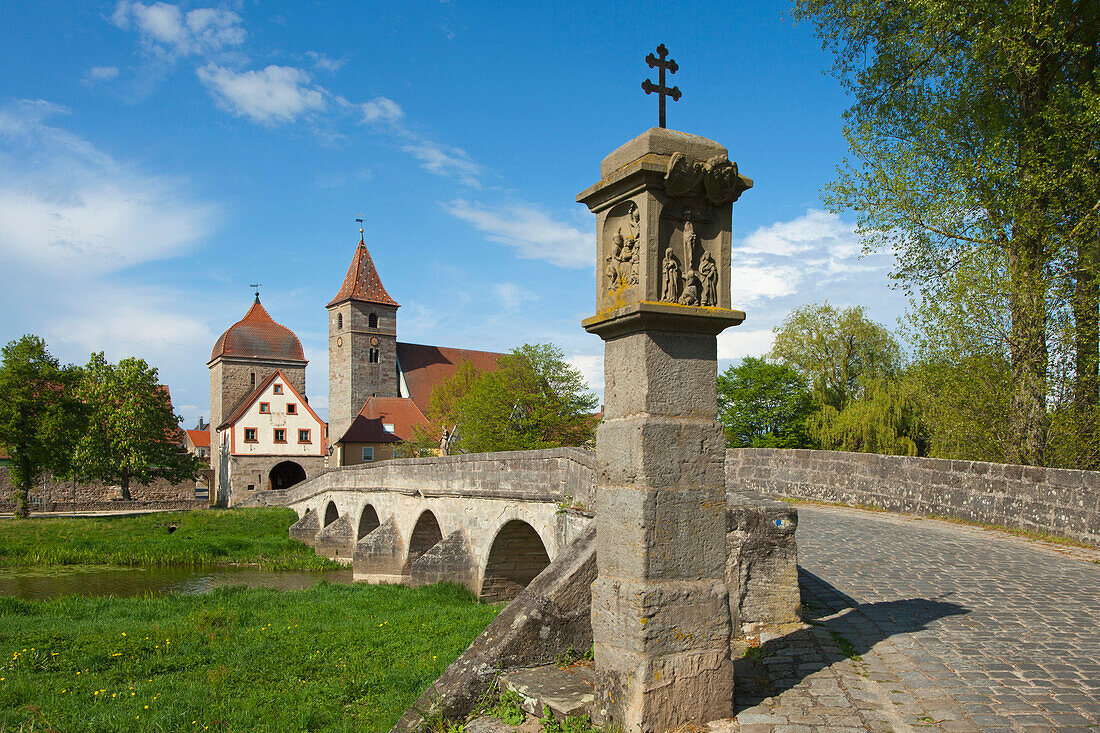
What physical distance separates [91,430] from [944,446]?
1313 inches

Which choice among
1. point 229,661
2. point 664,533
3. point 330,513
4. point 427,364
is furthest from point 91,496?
point 664,533

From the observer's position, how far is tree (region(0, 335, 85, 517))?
30328 mm

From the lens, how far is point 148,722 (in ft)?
21.7

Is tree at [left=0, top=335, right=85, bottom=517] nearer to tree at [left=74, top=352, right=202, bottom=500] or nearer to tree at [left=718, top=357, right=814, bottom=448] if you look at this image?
tree at [left=74, top=352, right=202, bottom=500]

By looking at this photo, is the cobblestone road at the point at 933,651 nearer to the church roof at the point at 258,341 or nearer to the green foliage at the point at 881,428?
the green foliage at the point at 881,428

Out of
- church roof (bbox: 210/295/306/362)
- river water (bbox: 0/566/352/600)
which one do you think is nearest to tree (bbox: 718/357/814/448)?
river water (bbox: 0/566/352/600)

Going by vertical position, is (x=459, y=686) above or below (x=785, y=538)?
below

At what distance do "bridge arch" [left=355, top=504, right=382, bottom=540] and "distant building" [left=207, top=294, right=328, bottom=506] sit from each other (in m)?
21.3

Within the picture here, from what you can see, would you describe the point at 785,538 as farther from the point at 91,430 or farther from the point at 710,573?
the point at 91,430

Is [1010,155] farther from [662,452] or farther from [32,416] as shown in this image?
[32,416]

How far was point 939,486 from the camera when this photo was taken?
11.9m

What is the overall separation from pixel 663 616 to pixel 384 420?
149 feet

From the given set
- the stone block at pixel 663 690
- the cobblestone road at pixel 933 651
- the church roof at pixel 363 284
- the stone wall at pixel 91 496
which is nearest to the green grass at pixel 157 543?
the stone wall at pixel 91 496

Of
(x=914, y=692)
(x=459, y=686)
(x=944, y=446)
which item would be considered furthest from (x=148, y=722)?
(x=944, y=446)
